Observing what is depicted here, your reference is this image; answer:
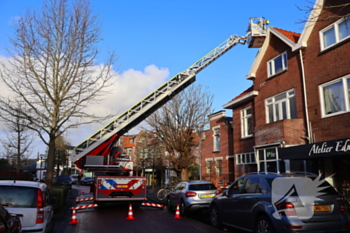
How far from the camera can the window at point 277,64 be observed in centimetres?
1596

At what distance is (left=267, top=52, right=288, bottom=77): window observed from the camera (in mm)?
15961

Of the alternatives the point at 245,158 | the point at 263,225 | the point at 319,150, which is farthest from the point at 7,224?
the point at 245,158

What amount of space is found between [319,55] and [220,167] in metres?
12.2

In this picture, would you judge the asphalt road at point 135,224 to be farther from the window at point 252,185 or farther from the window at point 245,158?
the window at point 245,158

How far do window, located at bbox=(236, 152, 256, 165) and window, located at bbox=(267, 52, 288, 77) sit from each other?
493 centimetres

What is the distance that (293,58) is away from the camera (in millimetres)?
15195

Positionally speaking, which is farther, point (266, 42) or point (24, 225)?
point (266, 42)

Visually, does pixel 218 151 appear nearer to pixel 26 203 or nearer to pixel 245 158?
pixel 245 158

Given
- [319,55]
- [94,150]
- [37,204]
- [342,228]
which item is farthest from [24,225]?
[319,55]

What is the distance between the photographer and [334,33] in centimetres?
1295

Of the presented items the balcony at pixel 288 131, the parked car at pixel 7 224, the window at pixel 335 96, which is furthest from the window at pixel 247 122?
the parked car at pixel 7 224

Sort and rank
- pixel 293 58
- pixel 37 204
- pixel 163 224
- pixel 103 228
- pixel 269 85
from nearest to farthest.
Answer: pixel 37 204 → pixel 103 228 → pixel 163 224 → pixel 293 58 → pixel 269 85

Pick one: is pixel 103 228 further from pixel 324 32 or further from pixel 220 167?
pixel 220 167

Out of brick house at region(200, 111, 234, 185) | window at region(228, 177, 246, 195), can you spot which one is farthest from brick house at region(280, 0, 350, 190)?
brick house at region(200, 111, 234, 185)
